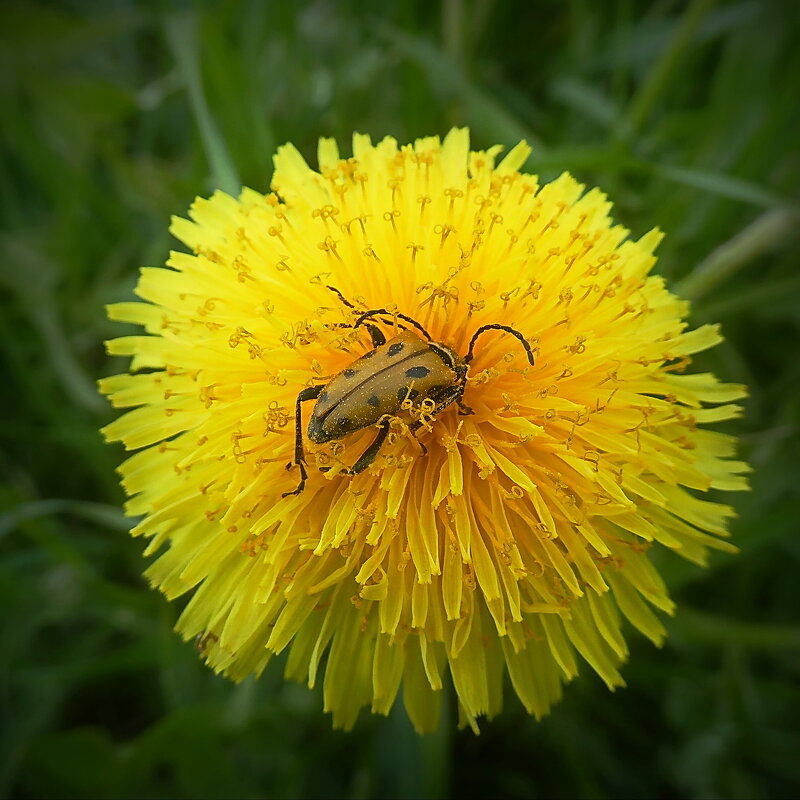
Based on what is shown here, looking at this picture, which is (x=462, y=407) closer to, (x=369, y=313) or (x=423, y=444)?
(x=423, y=444)

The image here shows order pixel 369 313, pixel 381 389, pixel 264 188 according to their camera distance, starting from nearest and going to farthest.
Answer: pixel 381 389
pixel 369 313
pixel 264 188

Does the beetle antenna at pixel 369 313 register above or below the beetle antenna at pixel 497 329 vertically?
above

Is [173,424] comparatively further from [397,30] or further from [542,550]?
[397,30]

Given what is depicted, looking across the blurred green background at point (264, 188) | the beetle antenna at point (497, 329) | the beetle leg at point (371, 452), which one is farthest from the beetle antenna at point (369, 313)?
the blurred green background at point (264, 188)

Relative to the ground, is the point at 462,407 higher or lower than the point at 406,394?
lower

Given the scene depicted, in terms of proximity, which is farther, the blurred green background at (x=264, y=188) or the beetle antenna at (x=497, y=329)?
the blurred green background at (x=264, y=188)

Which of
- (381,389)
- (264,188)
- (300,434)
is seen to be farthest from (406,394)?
(264,188)

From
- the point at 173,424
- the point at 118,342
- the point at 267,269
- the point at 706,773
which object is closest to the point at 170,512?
the point at 173,424

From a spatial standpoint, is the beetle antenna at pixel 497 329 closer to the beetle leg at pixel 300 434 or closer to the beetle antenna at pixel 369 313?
the beetle antenna at pixel 369 313

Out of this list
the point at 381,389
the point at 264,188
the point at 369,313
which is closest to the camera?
the point at 381,389
